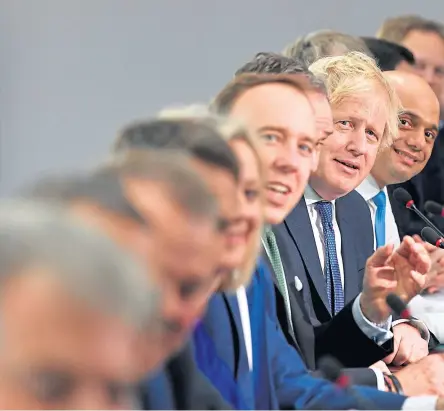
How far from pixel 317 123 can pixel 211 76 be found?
21cm

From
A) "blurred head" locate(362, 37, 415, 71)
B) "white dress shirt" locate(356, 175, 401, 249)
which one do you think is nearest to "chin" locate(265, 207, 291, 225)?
"white dress shirt" locate(356, 175, 401, 249)

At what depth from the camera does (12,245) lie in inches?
37.5

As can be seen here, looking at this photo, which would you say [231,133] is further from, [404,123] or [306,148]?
[404,123]

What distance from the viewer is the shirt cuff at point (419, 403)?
1.66 m

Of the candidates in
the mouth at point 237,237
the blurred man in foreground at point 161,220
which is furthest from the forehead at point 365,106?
→ the blurred man in foreground at point 161,220

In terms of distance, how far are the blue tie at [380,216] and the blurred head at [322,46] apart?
0.95ft

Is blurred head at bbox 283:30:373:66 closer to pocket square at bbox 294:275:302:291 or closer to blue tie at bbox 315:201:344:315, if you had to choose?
blue tie at bbox 315:201:344:315

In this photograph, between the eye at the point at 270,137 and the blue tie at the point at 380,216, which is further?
the blue tie at the point at 380,216

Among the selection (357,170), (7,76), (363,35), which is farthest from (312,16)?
(7,76)

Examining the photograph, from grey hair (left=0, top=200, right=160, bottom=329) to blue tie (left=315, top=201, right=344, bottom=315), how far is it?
100 centimetres

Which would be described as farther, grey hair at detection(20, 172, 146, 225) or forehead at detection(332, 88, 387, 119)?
forehead at detection(332, 88, 387, 119)

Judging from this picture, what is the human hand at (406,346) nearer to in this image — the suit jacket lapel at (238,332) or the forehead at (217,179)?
the suit jacket lapel at (238,332)

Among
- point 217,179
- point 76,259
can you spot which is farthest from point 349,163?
point 76,259

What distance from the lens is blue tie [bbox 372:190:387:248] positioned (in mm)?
2184
